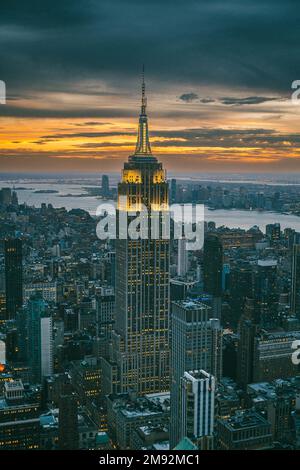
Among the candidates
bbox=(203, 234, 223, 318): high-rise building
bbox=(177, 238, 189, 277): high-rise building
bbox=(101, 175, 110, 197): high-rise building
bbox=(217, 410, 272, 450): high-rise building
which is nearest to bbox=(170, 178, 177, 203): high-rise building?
bbox=(101, 175, 110, 197): high-rise building

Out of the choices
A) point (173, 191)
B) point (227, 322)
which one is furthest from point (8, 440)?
point (227, 322)

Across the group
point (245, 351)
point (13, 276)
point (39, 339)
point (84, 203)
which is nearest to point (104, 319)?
point (39, 339)

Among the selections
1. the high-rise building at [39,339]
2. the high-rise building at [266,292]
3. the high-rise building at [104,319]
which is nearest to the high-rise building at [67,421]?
the high-rise building at [39,339]

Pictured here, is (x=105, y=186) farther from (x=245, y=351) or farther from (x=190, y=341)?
(x=245, y=351)

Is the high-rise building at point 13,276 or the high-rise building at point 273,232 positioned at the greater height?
the high-rise building at point 273,232

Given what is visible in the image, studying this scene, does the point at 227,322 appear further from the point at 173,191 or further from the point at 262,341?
the point at 173,191

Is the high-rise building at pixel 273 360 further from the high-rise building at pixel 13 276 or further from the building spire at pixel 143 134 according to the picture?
the high-rise building at pixel 13 276
